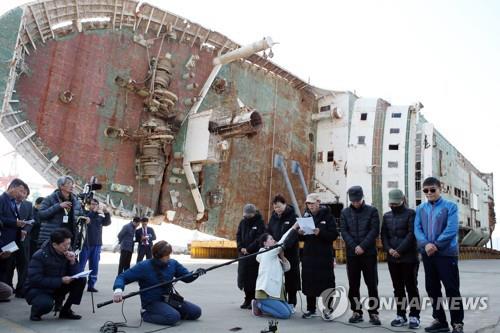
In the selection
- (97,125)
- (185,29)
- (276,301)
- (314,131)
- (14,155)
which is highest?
(185,29)

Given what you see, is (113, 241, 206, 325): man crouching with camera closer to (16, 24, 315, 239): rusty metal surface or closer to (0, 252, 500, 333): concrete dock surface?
(0, 252, 500, 333): concrete dock surface

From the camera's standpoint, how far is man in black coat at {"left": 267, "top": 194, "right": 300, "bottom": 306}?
6032 mm

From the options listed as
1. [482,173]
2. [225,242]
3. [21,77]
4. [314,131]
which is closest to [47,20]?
[21,77]

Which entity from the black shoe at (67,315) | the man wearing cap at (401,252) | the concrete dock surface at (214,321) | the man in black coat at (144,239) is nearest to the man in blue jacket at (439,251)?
the man wearing cap at (401,252)

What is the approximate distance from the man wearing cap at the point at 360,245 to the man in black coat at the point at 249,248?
147 centimetres

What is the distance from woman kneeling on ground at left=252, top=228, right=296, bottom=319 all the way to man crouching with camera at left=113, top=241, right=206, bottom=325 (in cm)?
86

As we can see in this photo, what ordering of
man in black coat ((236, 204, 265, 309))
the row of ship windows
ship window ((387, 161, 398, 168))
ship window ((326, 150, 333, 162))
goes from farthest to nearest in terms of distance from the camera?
ship window ((326, 150, 333, 162)) → the row of ship windows → ship window ((387, 161, 398, 168)) → man in black coat ((236, 204, 265, 309))

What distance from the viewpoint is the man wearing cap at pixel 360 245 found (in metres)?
5.26

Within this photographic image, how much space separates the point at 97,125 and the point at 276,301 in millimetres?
11049

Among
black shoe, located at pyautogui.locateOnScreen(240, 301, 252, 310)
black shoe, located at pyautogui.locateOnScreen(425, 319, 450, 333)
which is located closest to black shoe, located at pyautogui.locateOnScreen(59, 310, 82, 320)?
black shoe, located at pyautogui.locateOnScreen(240, 301, 252, 310)

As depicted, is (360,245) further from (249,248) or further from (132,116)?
(132,116)

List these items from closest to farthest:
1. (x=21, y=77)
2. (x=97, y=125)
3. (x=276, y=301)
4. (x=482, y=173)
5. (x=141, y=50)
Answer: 1. (x=276, y=301)
2. (x=21, y=77)
3. (x=97, y=125)
4. (x=141, y=50)
5. (x=482, y=173)

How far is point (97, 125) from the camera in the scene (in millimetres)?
14344

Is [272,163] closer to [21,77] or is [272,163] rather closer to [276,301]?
[21,77]
